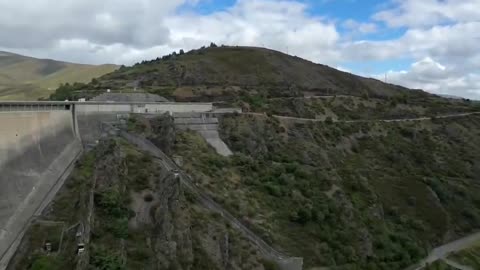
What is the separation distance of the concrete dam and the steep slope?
37620 millimetres

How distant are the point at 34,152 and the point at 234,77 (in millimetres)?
78817

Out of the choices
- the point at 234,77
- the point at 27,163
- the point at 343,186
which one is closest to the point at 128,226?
the point at 27,163

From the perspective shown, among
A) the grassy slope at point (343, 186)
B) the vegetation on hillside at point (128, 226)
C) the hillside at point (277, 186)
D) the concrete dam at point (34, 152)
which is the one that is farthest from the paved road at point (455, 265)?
the concrete dam at point (34, 152)

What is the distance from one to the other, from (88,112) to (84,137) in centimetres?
327

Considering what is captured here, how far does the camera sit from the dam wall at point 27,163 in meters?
38.4

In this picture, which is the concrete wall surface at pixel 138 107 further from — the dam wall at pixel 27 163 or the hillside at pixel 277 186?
the dam wall at pixel 27 163

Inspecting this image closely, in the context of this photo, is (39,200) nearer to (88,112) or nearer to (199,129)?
(88,112)

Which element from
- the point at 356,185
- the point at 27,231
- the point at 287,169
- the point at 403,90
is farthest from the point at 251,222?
the point at 403,90

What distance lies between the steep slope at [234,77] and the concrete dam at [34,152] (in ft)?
123

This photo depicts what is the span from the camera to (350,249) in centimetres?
5122

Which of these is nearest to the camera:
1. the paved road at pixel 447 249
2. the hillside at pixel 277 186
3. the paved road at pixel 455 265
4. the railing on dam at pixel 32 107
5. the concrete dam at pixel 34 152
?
the concrete dam at pixel 34 152

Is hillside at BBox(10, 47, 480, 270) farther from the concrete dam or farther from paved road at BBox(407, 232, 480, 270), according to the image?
the concrete dam

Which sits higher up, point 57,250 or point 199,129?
point 199,129

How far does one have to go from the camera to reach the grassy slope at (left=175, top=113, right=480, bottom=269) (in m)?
50.8
